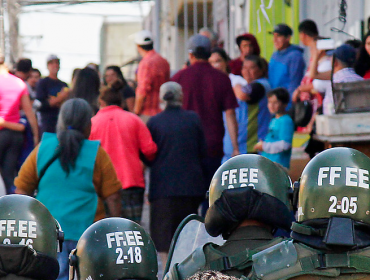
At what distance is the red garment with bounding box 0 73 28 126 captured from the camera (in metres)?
7.82

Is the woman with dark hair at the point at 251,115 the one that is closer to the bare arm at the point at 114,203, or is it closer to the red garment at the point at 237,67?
the red garment at the point at 237,67

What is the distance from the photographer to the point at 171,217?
264 inches

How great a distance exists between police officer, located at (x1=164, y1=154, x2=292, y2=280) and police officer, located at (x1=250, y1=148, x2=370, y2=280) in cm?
23

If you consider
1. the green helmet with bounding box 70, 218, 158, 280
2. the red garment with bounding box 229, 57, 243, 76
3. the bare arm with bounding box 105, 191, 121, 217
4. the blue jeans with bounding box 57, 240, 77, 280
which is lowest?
the blue jeans with bounding box 57, 240, 77, 280

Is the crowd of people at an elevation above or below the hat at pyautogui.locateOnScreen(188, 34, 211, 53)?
below

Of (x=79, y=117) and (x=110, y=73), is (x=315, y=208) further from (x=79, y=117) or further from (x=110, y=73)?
(x=110, y=73)

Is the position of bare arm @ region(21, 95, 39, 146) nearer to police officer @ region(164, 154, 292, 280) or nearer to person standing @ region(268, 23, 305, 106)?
person standing @ region(268, 23, 305, 106)

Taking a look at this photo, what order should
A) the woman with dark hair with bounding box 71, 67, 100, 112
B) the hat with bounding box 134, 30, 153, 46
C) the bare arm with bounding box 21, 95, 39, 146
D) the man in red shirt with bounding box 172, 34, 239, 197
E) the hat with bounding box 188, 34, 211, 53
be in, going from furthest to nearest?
the hat with bounding box 134, 30, 153, 46 → the bare arm with bounding box 21, 95, 39, 146 → the hat with bounding box 188, 34, 211, 53 → the man in red shirt with bounding box 172, 34, 239, 197 → the woman with dark hair with bounding box 71, 67, 100, 112

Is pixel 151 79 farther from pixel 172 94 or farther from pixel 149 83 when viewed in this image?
pixel 172 94

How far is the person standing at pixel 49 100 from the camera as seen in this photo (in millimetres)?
9407

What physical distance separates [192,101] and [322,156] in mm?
4572

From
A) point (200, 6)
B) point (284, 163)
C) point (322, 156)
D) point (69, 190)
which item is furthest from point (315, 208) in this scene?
point (200, 6)

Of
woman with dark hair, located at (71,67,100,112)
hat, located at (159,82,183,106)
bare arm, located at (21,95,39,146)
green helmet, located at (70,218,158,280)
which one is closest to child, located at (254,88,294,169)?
hat, located at (159,82,183,106)

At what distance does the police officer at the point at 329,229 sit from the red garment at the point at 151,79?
544cm
